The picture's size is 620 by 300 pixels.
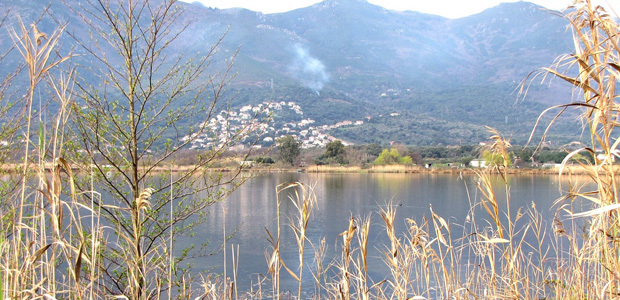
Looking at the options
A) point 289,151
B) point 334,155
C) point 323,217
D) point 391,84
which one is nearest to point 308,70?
point 391,84

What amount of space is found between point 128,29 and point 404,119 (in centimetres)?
9880

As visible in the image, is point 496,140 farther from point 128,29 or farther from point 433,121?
point 433,121

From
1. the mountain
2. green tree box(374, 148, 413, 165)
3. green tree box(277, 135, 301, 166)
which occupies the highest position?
the mountain

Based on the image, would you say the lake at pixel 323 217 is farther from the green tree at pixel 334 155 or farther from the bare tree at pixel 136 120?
the green tree at pixel 334 155

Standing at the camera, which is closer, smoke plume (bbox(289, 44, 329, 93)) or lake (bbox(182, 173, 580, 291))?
lake (bbox(182, 173, 580, 291))

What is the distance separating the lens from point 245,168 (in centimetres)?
570

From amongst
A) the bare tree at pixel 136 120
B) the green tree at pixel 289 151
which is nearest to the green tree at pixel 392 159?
the green tree at pixel 289 151

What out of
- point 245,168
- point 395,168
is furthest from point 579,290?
point 395,168

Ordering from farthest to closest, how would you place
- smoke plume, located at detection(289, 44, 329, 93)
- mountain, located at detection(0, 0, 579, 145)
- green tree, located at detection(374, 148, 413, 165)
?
smoke plume, located at detection(289, 44, 329, 93), mountain, located at detection(0, 0, 579, 145), green tree, located at detection(374, 148, 413, 165)

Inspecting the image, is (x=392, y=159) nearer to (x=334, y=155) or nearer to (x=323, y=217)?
(x=334, y=155)

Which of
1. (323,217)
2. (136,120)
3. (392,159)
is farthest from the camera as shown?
(392,159)

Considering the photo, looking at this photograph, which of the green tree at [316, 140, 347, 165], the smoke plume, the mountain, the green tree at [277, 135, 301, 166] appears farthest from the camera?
the smoke plume

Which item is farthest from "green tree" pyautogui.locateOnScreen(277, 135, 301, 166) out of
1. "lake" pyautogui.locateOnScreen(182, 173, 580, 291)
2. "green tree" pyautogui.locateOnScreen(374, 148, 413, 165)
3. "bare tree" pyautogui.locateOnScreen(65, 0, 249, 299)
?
"bare tree" pyautogui.locateOnScreen(65, 0, 249, 299)

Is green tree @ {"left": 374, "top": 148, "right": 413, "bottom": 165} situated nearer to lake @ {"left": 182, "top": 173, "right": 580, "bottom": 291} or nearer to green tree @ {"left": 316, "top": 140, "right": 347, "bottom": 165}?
green tree @ {"left": 316, "top": 140, "right": 347, "bottom": 165}
